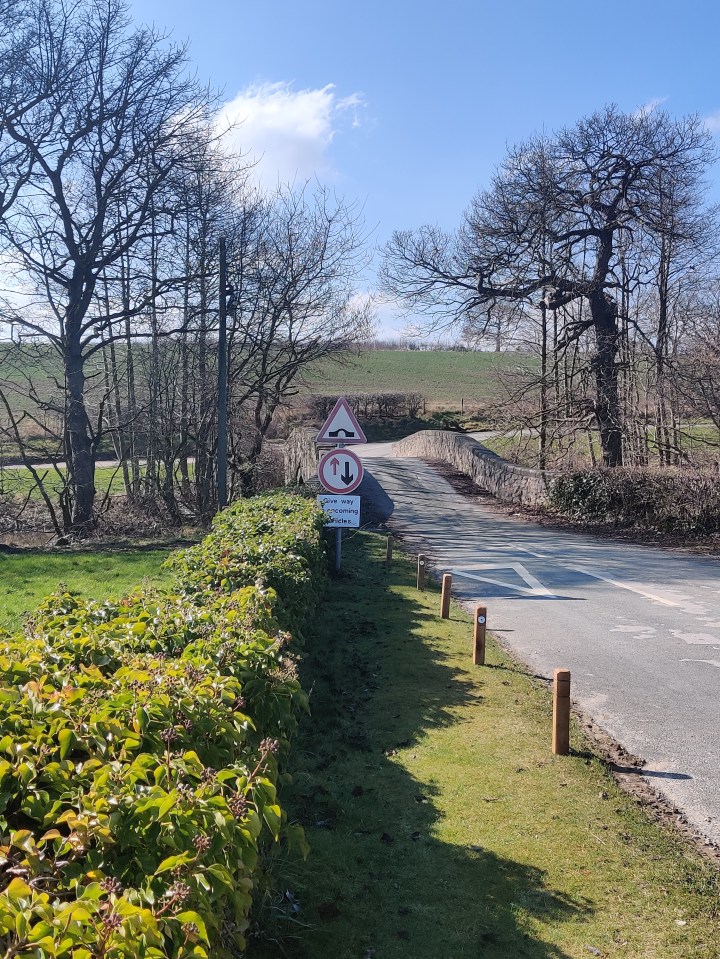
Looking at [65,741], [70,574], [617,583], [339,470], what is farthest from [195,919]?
[70,574]

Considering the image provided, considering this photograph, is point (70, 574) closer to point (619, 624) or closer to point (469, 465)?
point (619, 624)

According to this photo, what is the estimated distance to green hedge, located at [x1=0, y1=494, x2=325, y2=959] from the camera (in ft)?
6.35

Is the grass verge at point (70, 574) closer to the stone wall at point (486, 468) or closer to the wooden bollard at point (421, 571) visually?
the wooden bollard at point (421, 571)

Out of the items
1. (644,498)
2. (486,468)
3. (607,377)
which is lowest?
(644,498)

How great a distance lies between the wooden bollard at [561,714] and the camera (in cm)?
598

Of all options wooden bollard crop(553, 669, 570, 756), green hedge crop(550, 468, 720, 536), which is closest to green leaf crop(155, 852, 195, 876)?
wooden bollard crop(553, 669, 570, 756)

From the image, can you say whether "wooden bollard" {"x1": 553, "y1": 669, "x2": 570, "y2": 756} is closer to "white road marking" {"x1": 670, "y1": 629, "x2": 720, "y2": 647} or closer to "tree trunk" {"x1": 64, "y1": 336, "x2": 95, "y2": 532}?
"white road marking" {"x1": 670, "y1": 629, "x2": 720, "y2": 647}

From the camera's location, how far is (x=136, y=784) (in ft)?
Result: 8.20

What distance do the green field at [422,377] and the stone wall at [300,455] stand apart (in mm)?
21520

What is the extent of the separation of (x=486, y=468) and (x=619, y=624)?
56.5ft

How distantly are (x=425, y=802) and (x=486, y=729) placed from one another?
137cm

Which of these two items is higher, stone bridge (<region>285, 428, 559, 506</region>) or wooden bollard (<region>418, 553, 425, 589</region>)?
stone bridge (<region>285, 428, 559, 506</region>)

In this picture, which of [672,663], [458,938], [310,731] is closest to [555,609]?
[672,663]

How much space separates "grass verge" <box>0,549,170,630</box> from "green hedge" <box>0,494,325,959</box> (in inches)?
242
